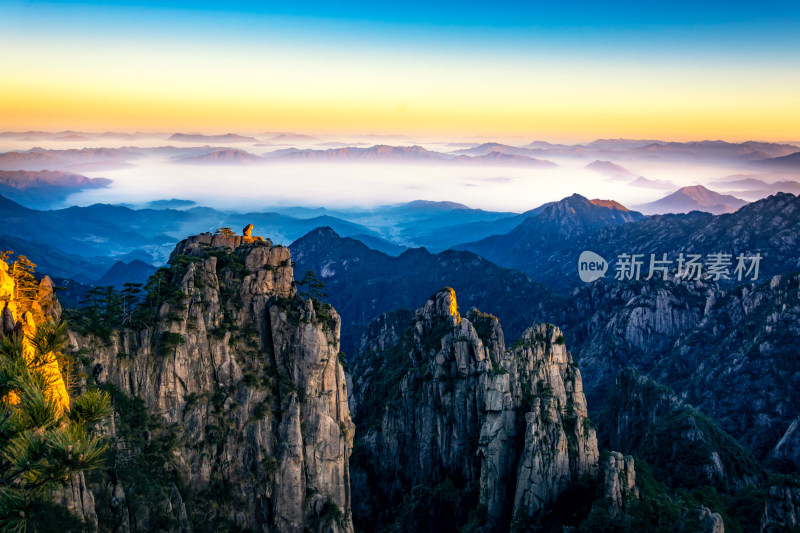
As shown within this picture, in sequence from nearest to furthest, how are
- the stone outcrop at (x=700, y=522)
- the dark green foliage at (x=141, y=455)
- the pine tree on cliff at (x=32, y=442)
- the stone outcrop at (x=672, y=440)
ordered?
the pine tree on cliff at (x=32, y=442) → the stone outcrop at (x=700, y=522) → the dark green foliage at (x=141, y=455) → the stone outcrop at (x=672, y=440)

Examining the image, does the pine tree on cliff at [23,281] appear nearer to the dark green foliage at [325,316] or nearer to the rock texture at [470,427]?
the dark green foliage at [325,316]

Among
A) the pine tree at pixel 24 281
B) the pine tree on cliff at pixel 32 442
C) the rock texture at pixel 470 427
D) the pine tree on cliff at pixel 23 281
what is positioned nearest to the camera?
the pine tree on cliff at pixel 32 442

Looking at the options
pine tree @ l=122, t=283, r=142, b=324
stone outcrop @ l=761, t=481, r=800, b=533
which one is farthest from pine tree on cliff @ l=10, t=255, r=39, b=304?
stone outcrop @ l=761, t=481, r=800, b=533

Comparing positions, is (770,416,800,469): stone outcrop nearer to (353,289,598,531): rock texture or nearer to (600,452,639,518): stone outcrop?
(353,289,598,531): rock texture

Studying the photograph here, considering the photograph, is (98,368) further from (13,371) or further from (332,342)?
(13,371)

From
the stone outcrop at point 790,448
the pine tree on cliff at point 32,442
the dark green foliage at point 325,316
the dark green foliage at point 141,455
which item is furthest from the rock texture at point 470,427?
the pine tree on cliff at point 32,442

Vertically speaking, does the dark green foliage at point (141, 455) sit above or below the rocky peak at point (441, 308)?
below

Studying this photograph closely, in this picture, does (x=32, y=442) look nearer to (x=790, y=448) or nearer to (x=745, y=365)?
(x=790, y=448)
